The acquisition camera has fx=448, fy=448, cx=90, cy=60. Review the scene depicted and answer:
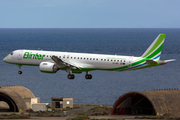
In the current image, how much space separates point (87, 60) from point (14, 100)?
32.9 m

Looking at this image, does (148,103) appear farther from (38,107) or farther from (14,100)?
(14,100)

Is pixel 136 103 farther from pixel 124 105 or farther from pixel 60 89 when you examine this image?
pixel 60 89

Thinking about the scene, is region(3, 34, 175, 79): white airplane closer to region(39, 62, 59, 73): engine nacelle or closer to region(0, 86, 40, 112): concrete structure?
region(39, 62, 59, 73): engine nacelle

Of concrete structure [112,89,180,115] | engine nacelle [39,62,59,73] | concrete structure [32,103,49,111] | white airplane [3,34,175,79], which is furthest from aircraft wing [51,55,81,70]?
concrete structure [32,103,49,111]

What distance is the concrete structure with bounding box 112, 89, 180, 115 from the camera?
9481 centimetres

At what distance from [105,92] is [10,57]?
74.5 metres

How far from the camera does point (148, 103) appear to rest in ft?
339

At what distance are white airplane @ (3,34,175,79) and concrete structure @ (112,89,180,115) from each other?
9.10 meters

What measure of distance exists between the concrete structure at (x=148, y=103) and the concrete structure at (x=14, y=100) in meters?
30.5

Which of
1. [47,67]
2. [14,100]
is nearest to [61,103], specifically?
[14,100]

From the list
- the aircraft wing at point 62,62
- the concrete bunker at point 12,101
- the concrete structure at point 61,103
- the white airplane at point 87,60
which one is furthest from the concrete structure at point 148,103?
the concrete bunker at point 12,101

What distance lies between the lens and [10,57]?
338 ft

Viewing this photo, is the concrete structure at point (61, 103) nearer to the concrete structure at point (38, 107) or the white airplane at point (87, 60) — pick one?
the concrete structure at point (38, 107)

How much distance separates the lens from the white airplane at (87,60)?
9062 centimetres
